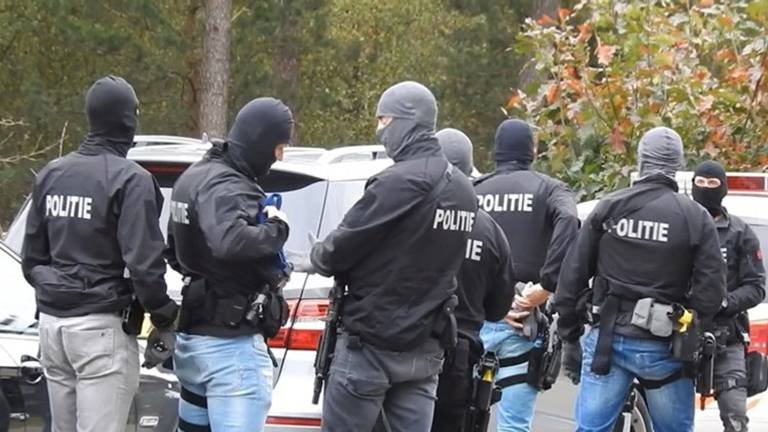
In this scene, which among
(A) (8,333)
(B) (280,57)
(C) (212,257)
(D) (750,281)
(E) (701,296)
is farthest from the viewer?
(B) (280,57)

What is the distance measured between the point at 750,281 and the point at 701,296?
1.06 meters

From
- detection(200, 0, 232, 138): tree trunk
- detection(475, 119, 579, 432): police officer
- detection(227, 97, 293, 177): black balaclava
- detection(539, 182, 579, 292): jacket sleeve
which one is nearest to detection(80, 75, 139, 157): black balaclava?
detection(227, 97, 293, 177): black balaclava

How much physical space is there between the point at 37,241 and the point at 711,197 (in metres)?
3.76

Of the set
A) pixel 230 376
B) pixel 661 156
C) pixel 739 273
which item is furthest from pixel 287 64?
pixel 230 376

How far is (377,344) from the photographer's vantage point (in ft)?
18.7

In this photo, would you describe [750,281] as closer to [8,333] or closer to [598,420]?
[598,420]

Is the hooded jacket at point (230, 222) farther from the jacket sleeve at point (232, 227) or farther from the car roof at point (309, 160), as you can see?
the car roof at point (309, 160)

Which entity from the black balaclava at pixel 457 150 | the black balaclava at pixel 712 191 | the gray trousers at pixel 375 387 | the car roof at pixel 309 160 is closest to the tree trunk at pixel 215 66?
the car roof at pixel 309 160

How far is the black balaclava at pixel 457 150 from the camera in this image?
703 cm

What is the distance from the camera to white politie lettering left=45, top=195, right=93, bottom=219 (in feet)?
18.5

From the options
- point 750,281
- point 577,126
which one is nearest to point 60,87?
point 577,126

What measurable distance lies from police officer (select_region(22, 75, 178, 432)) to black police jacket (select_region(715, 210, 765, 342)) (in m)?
3.27

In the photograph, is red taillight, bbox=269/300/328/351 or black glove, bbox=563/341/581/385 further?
black glove, bbox=563/341/581/385

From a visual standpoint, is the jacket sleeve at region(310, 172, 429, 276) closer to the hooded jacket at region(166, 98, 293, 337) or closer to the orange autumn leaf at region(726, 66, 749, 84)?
the hooded jacket at region(166, 98, 293, 337)
